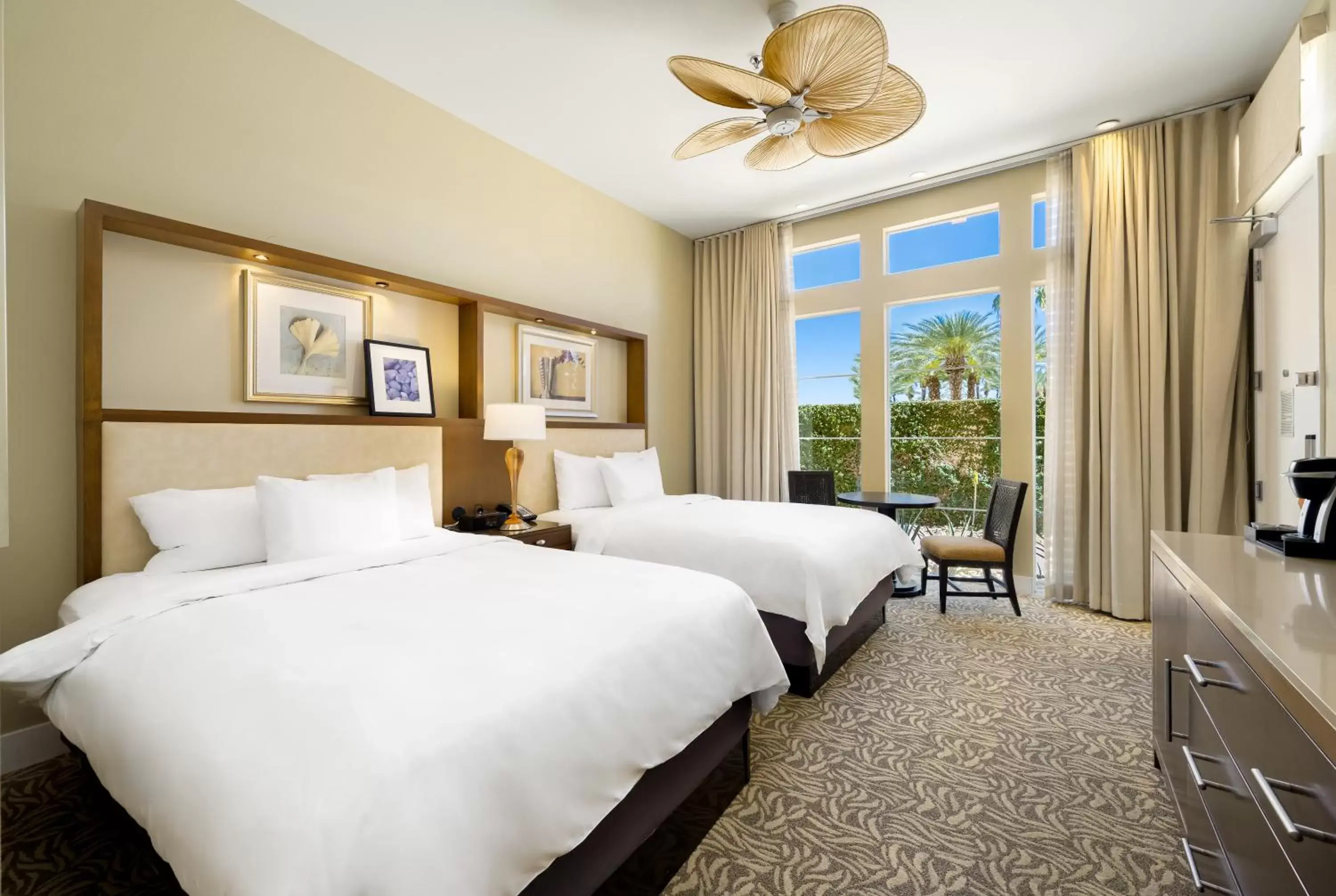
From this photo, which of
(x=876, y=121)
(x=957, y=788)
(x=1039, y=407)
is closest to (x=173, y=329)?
(x=876, y=121)

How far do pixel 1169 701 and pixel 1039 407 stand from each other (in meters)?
3.10

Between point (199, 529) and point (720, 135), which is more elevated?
point (720, 135)

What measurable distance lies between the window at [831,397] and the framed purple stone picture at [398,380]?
333 centimetres

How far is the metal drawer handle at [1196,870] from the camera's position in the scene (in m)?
1.22

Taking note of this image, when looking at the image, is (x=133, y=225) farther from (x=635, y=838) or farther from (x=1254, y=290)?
(x=1254, y=290)

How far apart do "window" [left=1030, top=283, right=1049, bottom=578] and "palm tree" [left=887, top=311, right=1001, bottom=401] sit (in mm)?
267

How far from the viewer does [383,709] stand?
3.63 ft

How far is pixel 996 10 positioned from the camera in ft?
9.00

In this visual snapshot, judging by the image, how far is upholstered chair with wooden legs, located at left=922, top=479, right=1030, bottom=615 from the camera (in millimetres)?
3744

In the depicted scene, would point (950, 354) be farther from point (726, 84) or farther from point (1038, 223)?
point (726, 84)

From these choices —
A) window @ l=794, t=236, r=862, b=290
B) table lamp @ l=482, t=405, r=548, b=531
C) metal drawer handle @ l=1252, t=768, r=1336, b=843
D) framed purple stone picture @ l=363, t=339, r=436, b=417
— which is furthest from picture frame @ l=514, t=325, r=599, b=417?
metal drawer handle @ l=1252, t=768, r=1336, b=843

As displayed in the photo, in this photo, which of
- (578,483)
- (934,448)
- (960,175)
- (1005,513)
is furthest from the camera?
(934,448)

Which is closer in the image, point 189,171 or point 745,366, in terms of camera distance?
point 189,171

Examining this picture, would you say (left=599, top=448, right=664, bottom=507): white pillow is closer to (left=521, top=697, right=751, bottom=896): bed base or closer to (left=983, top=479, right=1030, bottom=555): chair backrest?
(left=521, top=697, right=751, bottom=896): bed base
